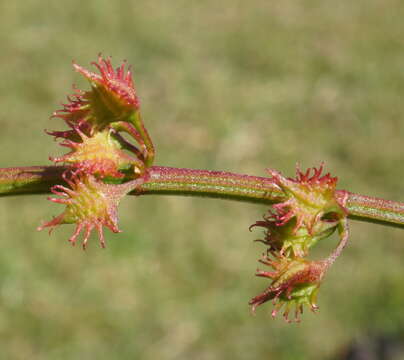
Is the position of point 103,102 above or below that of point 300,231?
above

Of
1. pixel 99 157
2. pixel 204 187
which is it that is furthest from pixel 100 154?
pixel 204 187

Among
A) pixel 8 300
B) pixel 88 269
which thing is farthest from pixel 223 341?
pixel 8 300

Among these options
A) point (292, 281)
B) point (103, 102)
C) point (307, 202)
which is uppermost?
point (103, 102)

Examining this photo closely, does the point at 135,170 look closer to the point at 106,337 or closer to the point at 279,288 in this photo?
the point at 279,288

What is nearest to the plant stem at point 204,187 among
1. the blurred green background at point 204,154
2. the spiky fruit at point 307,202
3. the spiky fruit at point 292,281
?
the spiky fruit at point 307,202

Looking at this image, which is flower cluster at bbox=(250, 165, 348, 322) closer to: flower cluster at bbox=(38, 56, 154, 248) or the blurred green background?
flower cluster at bbox=(38, 56, 154, 248)

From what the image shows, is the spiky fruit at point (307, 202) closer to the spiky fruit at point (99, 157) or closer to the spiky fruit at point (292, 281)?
the spiky fruit at point (292, 281)

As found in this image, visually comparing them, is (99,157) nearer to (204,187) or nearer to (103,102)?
(103,102)

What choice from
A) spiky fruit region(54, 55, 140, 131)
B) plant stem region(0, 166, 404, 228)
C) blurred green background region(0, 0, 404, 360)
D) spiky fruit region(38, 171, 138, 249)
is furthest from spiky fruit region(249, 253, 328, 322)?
blurred green background region(0, 0, 404, 360)
